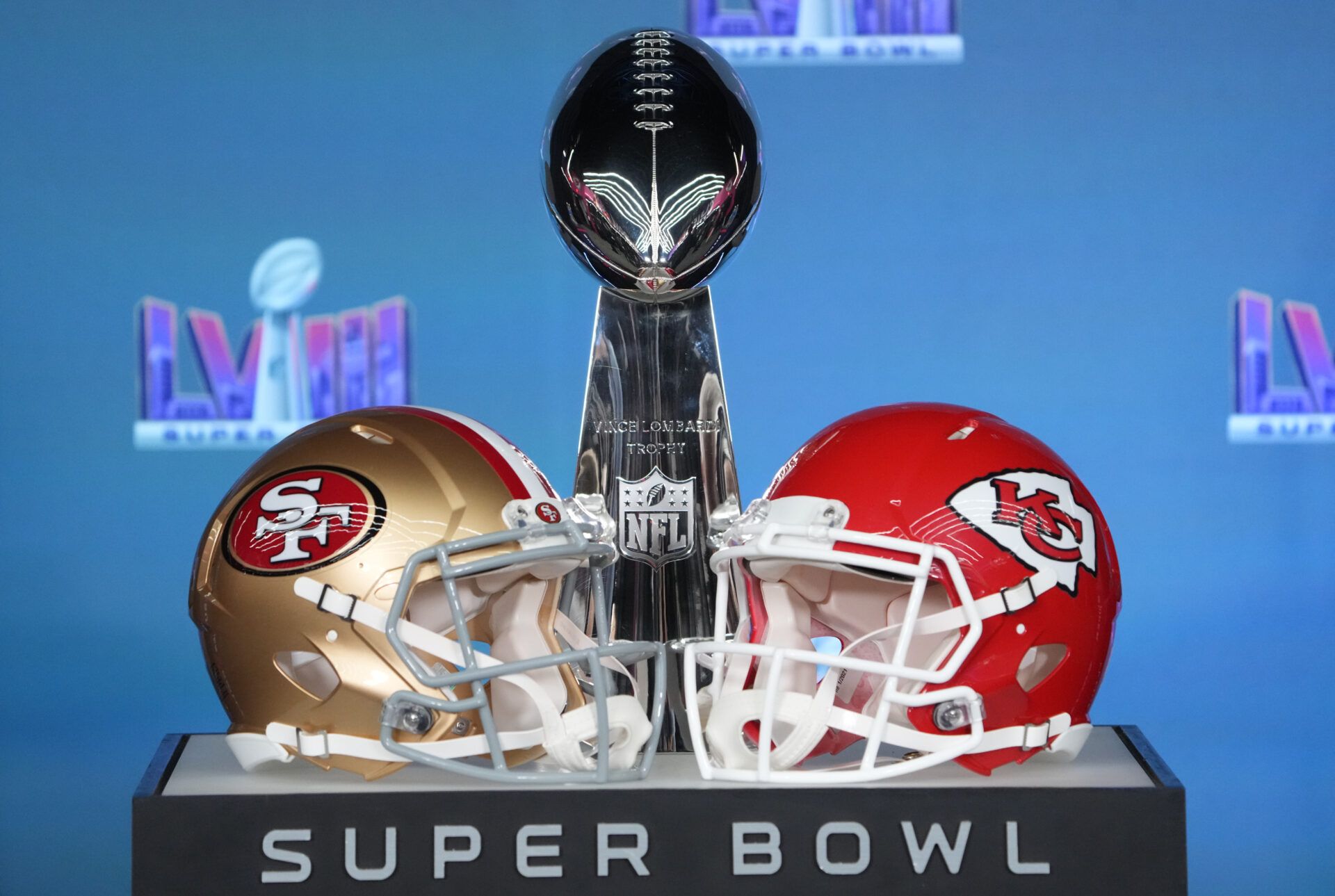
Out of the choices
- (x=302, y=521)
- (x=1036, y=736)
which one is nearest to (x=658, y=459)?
(x=302, y=521)

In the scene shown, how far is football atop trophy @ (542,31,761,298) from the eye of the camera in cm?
213

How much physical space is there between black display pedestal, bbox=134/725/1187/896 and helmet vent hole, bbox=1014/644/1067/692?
180mm

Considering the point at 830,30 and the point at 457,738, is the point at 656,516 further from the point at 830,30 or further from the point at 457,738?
the point at 830,30

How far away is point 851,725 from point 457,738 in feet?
1.50

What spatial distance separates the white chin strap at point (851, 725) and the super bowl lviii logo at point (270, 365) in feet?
8.61

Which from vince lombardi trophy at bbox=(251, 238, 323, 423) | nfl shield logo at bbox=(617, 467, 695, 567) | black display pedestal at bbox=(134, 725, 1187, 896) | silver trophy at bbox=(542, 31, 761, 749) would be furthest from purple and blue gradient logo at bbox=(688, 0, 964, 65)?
black display pedestal at bbox=(134, 725, 1187, 896)

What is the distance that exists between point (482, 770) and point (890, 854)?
0.47 meters

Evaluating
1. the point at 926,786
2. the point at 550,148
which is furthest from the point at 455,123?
the point at 926,786

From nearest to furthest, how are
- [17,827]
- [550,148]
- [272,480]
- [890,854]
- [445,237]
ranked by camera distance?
[890,854] → [272,480] → [550,148] → [17,827] → [445,237]

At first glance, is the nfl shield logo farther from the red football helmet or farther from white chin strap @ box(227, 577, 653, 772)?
white chin strap @ box(227, 577, 653, 772)

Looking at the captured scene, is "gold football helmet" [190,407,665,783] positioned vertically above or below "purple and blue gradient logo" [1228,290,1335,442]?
below

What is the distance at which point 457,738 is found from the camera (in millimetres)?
1859

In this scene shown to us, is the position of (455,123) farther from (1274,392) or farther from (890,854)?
(890,854)

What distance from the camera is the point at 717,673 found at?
1975mm
